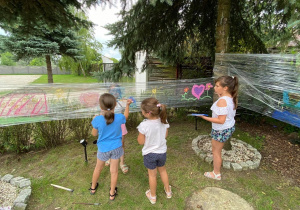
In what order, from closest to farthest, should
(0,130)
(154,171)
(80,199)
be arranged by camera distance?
(154,171)
(80,199)
(0,130)

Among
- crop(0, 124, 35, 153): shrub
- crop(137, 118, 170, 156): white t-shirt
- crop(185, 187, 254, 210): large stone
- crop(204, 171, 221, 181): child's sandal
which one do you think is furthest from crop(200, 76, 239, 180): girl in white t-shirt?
crop(0, 124, 35, 153): shrub

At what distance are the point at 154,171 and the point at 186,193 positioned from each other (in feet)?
2.15

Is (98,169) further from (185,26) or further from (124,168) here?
(185,26)

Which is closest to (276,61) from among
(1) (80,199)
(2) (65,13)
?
(1) (80,199)

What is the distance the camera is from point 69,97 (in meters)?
2.73

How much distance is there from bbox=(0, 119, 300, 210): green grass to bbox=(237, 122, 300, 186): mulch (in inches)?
8.6

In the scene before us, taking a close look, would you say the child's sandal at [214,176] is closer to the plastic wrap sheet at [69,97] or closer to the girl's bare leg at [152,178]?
the girl's bare leg at [152,178]

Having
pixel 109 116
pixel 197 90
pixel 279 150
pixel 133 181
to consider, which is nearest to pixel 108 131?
pixel 109 116

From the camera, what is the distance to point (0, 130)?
3111 millimetres

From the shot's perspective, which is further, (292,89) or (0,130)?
(0,130)

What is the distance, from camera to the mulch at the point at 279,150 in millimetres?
2695

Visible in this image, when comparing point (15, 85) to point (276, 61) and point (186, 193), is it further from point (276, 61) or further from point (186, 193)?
point (276, 61)

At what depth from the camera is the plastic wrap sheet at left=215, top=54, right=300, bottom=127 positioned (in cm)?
241

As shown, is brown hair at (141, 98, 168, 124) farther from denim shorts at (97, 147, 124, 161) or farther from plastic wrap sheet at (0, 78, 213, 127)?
plastic wrap sheet at (0, 78, 213, 127)
